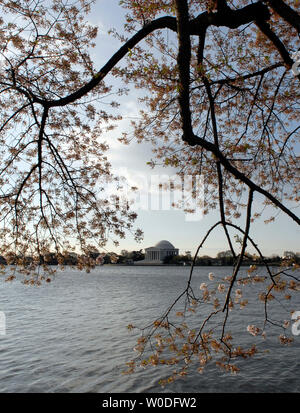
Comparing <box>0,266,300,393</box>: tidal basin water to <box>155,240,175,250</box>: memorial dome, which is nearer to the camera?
<box>0,266,300,393</box>: tidal basin water

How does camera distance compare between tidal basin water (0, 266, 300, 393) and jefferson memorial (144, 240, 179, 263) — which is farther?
jefferson memorial (144, 240, 179, 263)

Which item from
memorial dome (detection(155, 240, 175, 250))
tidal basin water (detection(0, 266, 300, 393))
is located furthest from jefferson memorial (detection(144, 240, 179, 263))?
tidal basin water (detection(0, 266, 300, 393))

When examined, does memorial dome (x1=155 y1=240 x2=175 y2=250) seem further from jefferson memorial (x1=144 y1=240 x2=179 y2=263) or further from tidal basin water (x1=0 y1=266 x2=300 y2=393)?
tidal basin water (x1=0 y1=266 x2=300 y2=393)

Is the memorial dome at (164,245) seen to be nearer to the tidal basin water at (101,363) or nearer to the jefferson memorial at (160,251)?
the jefferson memorial at (160,251)

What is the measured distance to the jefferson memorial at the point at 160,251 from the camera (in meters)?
144

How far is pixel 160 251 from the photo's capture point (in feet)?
476

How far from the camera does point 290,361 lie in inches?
427

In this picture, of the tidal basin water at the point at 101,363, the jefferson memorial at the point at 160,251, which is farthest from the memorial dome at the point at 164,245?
the tidal basin water at the point at 101,363

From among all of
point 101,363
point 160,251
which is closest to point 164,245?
point 160,251

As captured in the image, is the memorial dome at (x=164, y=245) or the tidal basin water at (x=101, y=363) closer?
the tidal basin water at (x=101, y=363)

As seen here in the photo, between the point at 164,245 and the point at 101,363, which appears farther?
the point at 164,245

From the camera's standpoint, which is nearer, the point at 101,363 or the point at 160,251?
the point at 101,363

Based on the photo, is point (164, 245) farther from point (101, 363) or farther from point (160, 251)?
point (101, 363)

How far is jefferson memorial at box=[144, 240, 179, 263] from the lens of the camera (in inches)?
5679
